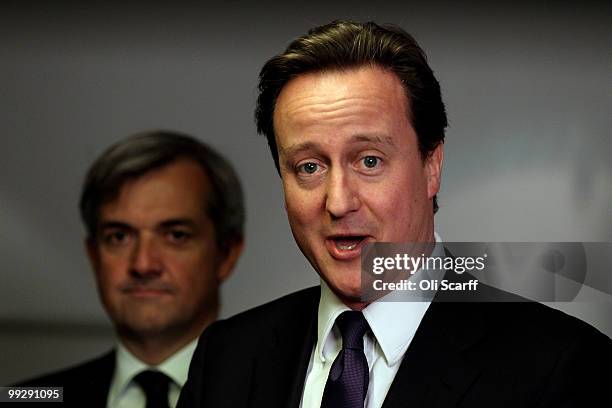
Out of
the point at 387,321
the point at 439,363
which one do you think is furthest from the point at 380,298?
the point at 439,363

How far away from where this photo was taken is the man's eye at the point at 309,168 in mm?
1395

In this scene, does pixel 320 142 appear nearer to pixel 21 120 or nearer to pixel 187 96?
pixel 187 96

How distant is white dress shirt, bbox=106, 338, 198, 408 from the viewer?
1755 mm

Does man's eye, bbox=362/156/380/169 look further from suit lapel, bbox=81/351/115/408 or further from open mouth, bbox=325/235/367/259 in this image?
suit lapel, bbox=81/351/115/408

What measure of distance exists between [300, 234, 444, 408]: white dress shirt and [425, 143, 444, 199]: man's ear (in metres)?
0.13

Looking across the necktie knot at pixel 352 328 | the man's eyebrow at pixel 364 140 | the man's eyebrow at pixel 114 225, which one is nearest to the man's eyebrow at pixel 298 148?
the man's eyebrow at pixel 364 140

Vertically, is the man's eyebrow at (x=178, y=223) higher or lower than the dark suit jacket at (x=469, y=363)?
higher

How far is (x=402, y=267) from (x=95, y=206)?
2.15 feet

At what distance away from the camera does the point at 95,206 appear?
1.80 m

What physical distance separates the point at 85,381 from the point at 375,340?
2.19 feet

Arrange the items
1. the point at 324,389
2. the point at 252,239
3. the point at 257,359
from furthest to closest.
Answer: the point at 252,239, the point at 257,359, the point at 324,389

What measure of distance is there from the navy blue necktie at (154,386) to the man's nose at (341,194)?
58cm

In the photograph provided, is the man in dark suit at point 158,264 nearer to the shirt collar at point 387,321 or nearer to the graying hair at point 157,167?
the graying hair at point 157,167

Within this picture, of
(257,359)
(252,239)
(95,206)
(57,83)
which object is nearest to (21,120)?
(57,83)
